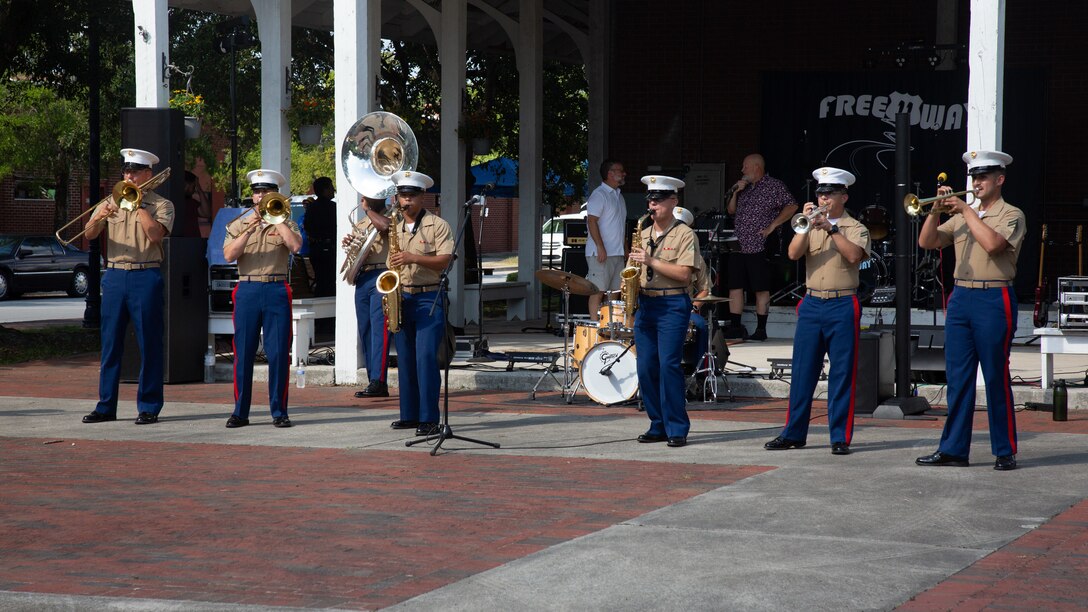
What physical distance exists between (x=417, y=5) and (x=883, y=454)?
1099 cm

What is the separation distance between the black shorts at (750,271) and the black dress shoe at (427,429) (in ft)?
22.0

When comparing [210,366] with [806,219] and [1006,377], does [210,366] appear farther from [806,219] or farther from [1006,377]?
[1006,377]

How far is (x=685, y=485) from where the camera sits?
27.2 feet

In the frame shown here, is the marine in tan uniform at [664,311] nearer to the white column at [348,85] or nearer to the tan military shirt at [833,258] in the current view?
the tan military shirt at [833,258]

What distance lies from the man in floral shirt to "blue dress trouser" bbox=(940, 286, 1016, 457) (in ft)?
22.9

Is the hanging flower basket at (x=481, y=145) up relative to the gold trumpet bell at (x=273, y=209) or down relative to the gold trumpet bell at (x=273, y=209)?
up

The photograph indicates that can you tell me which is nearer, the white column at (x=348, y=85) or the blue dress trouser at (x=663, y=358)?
the blue dress trouser at (x=663, y=358)

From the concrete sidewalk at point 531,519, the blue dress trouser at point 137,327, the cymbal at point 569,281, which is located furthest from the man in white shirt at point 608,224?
the blue dress trouser at point 137,327

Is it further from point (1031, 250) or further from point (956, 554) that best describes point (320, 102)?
point (956, 554)

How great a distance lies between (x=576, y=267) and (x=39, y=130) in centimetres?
2606

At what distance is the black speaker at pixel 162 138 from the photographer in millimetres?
13586

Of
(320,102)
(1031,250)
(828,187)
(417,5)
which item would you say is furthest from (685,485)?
(1031,250)

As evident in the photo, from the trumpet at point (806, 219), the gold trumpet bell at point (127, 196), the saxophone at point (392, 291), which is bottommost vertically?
the saxophone at point (392, 291)

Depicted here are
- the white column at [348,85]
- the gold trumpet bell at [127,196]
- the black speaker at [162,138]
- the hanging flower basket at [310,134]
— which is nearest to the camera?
the gold trumpet bell at [127,196]
